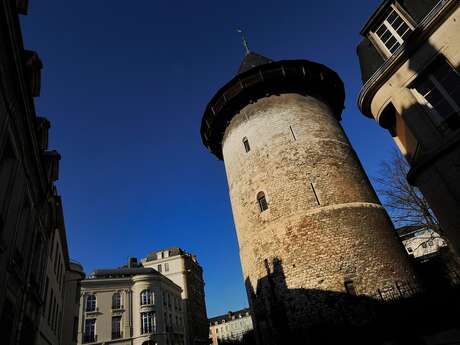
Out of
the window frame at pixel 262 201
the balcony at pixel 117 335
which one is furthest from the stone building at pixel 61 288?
the balcony at pixel 117 335

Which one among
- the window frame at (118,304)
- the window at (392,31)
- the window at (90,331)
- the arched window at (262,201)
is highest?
the window at (392,31)

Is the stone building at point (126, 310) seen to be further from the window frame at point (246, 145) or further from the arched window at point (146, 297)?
the window frame at point (246, 145)

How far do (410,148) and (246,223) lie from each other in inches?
310

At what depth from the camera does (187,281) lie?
4966 centimetres

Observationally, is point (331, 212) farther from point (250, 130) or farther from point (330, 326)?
point (250, 130)

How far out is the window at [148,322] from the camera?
33.9 m

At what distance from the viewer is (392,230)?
12.9 m

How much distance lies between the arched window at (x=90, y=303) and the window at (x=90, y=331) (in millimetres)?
1187

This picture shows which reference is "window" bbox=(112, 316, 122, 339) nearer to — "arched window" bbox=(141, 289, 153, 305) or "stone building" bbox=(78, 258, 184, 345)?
"stone building" bbox=(78, 258, 184, 345)

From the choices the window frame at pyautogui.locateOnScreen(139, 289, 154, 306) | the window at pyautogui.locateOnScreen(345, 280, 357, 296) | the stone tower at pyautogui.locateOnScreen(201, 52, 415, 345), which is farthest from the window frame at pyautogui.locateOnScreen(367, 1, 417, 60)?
the window frame at pyautogui.locateOnScreen(139, 289, 154, 306)

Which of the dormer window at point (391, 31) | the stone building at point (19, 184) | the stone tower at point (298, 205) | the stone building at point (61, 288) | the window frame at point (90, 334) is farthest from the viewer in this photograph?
the window frame at point (90, 334)

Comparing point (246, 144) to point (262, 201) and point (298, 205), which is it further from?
point (298, 205)

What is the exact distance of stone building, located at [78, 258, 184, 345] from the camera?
31.6m

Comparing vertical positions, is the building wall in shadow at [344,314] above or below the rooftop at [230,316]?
below
